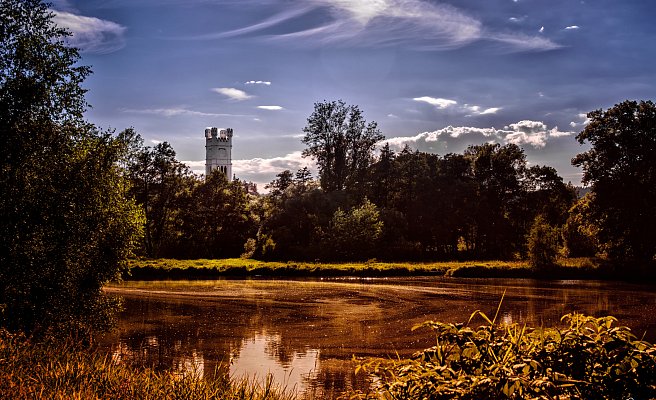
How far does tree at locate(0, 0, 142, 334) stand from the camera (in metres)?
17.6

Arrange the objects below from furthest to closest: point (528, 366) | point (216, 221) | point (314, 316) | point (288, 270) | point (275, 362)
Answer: point (216, 221) < point (288, 270) < point (314, 316) < point (275, 362) < point (528, 366)

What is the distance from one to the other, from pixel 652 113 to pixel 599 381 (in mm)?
53778

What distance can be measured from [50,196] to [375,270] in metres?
31.3

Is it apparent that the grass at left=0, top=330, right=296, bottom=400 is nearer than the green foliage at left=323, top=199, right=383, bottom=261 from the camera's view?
Yes

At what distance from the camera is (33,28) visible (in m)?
19.8

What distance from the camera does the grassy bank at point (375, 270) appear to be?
42812 millimetres

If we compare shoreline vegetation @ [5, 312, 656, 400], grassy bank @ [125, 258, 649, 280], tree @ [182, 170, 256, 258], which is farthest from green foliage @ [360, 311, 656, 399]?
tree @ [182, 170, 256, 258]

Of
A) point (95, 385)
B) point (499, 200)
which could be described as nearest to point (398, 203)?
point (499, 200)

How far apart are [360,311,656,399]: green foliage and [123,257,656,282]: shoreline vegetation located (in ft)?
136

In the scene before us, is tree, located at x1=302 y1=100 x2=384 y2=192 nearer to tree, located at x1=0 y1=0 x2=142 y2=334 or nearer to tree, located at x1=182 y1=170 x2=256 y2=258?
tree, located at x1=182 y1=170 x2=256 y2=258

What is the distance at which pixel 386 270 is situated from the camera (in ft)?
152

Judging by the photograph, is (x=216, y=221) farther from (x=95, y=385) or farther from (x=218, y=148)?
(x=218, y=148)

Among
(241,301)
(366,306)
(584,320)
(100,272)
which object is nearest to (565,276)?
(366,306)

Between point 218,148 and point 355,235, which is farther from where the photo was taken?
point 218,148
